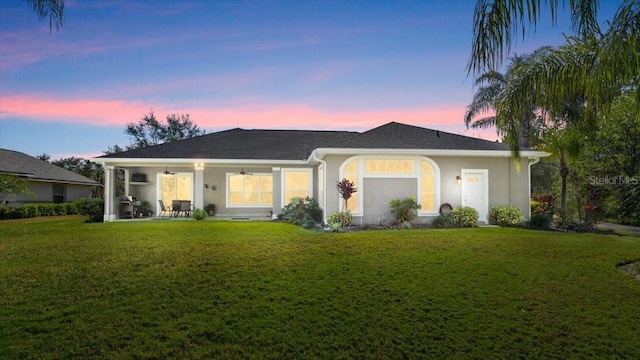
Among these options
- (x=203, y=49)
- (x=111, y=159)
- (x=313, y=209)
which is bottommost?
(x=313, y=209)

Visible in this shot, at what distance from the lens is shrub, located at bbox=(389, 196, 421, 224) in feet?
41.5

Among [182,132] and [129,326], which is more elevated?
[182,132]

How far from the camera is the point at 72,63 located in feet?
41.7

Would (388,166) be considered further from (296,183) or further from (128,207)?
(128,207)

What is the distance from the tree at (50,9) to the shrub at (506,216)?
1406 centimetres

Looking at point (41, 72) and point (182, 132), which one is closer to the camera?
point (41, 72)

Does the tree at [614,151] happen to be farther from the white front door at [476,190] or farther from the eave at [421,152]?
the white front door at [476,190]

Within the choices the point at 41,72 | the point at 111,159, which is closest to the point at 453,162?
the point at 111,159

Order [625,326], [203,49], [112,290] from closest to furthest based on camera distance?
1. [625,326]
2. [112,290]
3. [203,49]

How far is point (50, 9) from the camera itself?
16.1 feet

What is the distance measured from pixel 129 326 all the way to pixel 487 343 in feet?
14.6

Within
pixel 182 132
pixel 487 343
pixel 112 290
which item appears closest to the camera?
pixel 487 343

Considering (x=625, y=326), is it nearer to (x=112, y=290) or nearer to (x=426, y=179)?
(x=112, y=290)

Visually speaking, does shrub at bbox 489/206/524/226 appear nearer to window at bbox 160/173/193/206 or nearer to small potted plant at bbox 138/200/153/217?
window at bbox 160/173/193/206
